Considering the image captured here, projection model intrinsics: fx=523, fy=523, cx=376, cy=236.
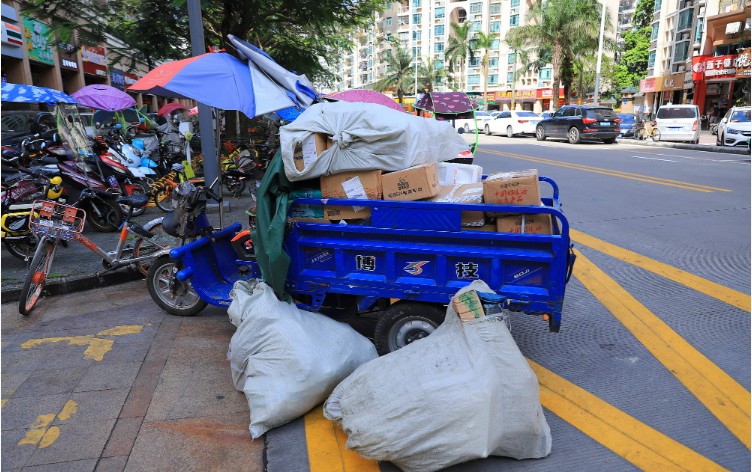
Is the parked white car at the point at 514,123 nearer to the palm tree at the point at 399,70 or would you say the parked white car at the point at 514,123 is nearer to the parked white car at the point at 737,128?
the parked white car at the point at 737,128

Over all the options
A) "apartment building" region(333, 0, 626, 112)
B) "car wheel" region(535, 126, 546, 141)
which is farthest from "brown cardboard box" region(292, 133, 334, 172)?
"apartment building" region(333, 0, 626, 112)

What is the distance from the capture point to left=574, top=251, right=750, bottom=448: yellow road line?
3090mm

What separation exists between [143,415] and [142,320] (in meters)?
1.62

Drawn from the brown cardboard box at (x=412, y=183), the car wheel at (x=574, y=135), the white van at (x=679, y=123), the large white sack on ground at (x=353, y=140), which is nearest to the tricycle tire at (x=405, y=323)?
the brown cardboard box at (x=412, y=183)

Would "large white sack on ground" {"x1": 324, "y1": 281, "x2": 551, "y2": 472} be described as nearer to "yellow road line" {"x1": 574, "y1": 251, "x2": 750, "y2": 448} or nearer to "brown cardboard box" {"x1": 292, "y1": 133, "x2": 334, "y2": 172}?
"yellow road line" {"x1": 574, "y1": 251, "x2": 750, "y2": 448}

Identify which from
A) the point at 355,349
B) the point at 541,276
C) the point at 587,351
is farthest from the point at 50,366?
the point at 587,351

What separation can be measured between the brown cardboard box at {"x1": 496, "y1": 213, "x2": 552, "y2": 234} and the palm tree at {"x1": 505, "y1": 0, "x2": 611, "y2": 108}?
118 ft

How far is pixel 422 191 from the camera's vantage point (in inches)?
136

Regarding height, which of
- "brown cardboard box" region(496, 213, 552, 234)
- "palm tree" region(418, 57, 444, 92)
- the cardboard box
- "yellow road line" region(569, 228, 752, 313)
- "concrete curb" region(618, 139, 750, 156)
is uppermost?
"palm tree" region(418, 57, 444, 92)

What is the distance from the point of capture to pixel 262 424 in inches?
117

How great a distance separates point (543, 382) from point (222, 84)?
3.32m

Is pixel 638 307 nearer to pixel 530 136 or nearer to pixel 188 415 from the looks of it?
pixel 188 415

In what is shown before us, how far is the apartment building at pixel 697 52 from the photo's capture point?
3164cm

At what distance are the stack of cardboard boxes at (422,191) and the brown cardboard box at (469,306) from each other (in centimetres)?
67
